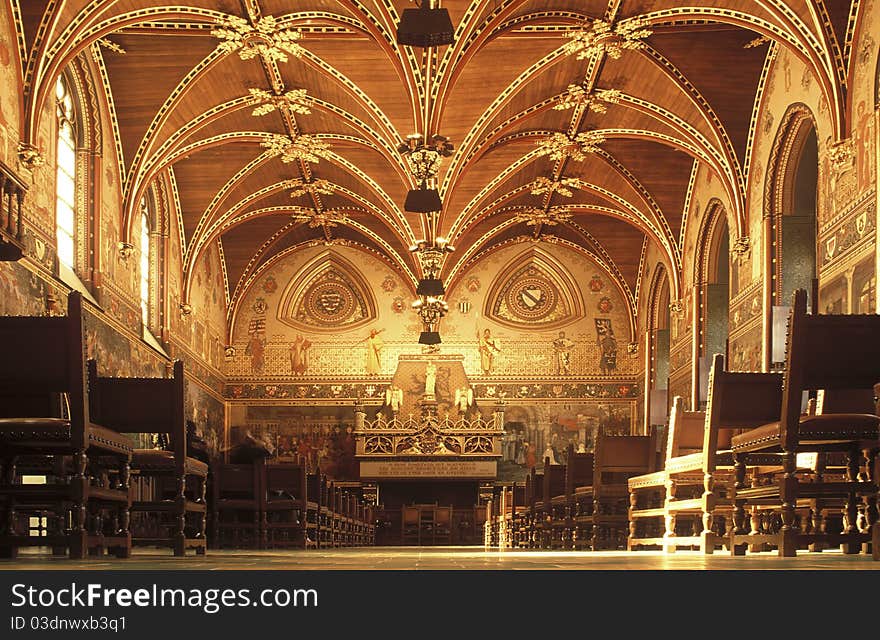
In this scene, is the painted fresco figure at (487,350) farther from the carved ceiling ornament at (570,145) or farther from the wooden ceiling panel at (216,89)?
the wooden ceiling panel at (216,89)

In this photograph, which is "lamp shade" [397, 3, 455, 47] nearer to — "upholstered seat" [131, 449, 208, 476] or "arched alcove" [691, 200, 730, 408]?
"upholstered seat" [131, 449, 208, 476]

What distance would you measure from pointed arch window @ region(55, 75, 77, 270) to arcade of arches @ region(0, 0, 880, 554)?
87 mm

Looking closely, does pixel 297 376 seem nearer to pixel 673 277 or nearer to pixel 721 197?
pixel 673 277

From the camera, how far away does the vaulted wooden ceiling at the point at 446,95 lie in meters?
18.3

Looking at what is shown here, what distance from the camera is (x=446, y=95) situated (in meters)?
20.0

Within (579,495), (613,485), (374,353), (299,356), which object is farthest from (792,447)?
(299,356)

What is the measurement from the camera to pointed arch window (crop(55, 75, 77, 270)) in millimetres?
20234

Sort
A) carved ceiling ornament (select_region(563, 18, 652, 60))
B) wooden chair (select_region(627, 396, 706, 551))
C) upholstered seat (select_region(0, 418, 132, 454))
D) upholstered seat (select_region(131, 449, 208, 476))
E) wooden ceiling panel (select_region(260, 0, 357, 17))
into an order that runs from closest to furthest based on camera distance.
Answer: upholstered seat (select_region(0, 418, 132, 454))
upholstered seat (select_region(131, 449, 208, 476))
wooden chair (select_region(627, 396, 706, 551))
wooden ceiling panel (select_region(260, 0, 357, 17))
carved ceiling ornament (select_region(563, 18, 652, 60))

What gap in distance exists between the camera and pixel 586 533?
680 inches

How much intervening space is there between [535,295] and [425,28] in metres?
22.5

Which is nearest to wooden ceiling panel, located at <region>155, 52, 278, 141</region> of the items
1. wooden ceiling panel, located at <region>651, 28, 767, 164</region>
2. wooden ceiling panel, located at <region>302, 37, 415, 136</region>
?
wooden ceiling panel, located at <region>302, 37, 415, 136</region>

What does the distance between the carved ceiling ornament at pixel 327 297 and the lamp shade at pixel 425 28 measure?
22.2 metres

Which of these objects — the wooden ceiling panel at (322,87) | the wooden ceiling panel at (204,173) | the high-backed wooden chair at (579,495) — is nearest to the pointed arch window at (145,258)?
the wooden ceiling panel at (204,173)
